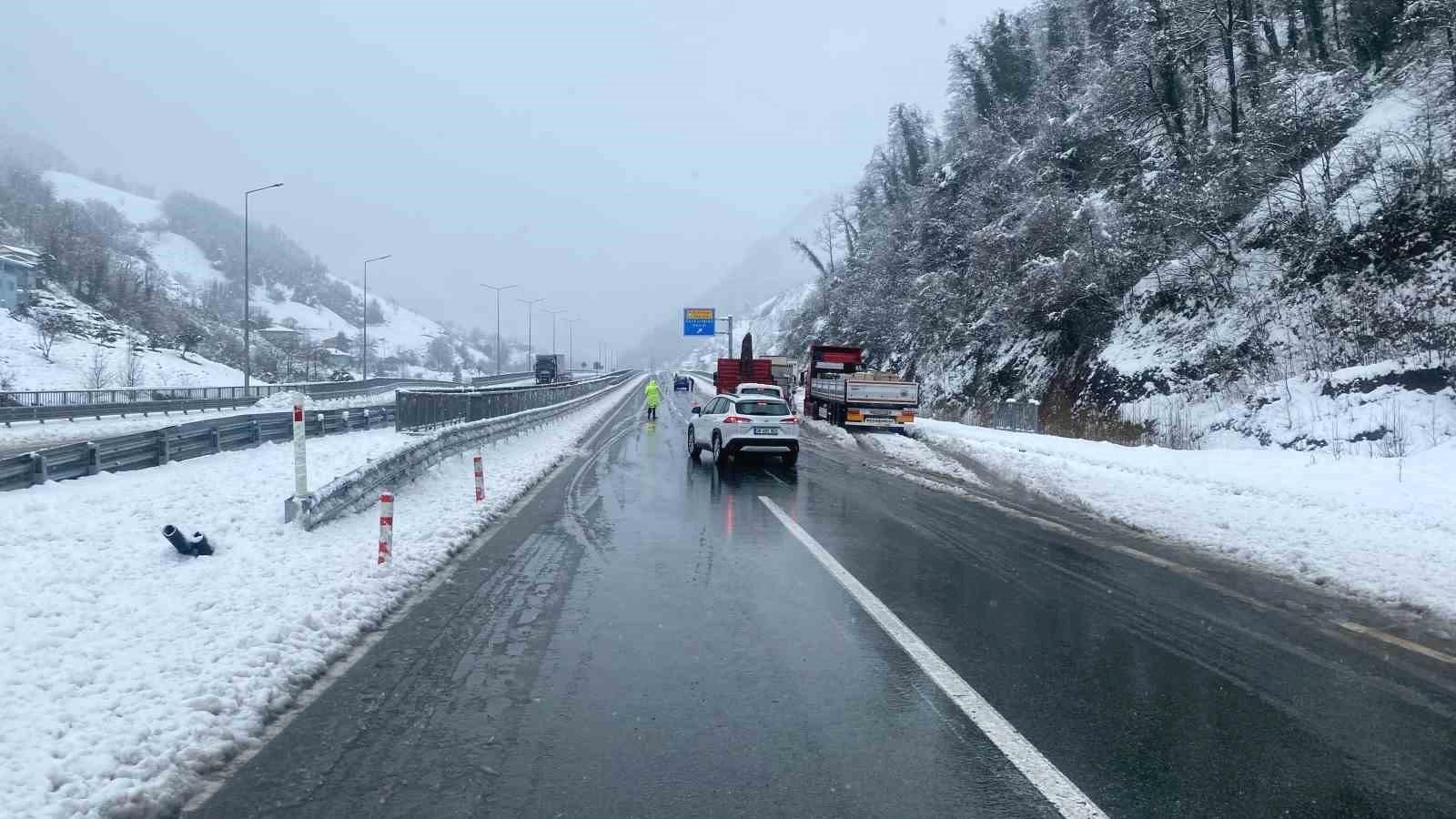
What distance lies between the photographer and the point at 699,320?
73938 mm

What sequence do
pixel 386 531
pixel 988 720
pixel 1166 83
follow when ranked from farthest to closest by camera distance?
pixel 1166 83 → pixel 386 531 → pixel 988 720

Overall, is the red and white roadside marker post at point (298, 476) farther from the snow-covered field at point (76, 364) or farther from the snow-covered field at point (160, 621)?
the snow-covered field at point (76, 364)

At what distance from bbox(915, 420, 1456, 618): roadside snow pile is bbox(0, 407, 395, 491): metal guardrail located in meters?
15.9

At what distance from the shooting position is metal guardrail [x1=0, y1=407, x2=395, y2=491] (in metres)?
13.2

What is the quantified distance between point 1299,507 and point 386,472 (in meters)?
12.9

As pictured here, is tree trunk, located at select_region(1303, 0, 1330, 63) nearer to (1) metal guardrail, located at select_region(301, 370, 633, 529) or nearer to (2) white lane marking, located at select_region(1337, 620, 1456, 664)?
(1) metal guardrail, located at select_region(301, 370, 633, 529)

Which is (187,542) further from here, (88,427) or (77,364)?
(77,364)

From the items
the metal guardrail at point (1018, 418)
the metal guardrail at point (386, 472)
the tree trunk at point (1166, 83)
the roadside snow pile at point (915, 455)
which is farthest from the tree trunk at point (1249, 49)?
the metal guardrail at point (386, 472)

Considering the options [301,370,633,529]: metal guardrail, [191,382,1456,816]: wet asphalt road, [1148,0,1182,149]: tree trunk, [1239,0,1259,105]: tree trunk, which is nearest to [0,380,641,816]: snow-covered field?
[301,370,633,529]: metal guardrail

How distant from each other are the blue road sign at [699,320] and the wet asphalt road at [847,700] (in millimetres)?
63851

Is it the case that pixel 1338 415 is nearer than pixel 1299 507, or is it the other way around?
pixel 1299 507

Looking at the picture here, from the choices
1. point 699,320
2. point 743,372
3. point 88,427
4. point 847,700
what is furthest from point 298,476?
point 699,320

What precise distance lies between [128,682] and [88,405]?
121 feet

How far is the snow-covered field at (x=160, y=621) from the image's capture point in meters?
4.51
